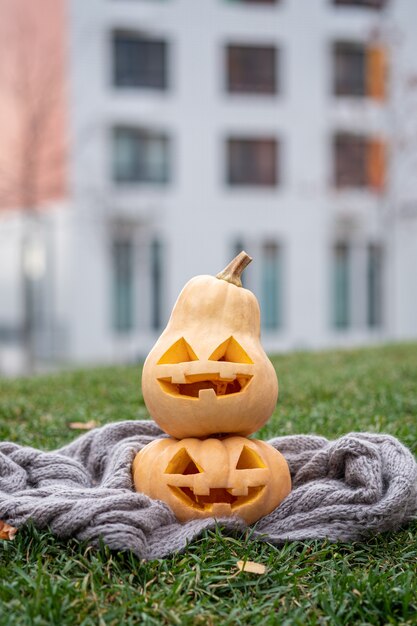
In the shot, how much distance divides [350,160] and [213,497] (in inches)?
828

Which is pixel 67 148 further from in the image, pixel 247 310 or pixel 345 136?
pixel 247 310

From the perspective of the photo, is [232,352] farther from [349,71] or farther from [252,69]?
[349,71]

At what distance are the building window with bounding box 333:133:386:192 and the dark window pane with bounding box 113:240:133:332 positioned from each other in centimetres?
660

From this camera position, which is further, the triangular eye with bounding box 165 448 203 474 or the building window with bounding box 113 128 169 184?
the building window with bounding box 113 128 169 184

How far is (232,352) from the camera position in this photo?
325 cm

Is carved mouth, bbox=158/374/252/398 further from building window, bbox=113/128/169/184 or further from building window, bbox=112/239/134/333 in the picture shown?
building window, bbox=113/128/169/184

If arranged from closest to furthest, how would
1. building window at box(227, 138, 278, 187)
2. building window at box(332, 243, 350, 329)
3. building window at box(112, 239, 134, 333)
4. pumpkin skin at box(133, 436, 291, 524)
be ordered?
pumpkin skin at box(133, 436, 291, 524)
building window at box(112, 239, 134, 333)
building window at box(227, 138, 278, 187)
building window at box(332, 243, 350, 329)

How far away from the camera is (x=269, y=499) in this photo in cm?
316

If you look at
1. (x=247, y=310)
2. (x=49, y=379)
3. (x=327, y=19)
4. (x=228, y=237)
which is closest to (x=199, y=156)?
(x=228, y=237)

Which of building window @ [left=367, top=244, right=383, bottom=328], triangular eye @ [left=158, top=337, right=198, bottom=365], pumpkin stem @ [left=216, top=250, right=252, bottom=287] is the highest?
pumpkin stem @ [left=216, top=250, right=252, bottom=287]

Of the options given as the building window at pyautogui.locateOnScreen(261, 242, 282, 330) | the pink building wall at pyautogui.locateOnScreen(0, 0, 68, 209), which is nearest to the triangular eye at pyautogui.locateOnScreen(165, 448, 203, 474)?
the pink building wall at pyautogui.locateOnScreen(0, 0, 68, 209)

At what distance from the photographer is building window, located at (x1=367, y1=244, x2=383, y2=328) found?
25.9 m

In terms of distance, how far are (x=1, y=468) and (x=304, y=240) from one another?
882 inches

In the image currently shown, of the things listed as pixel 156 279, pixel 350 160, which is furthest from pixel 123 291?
pixel 350 160
